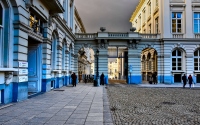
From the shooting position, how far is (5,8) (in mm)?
9250

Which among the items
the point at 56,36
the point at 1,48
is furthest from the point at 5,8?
the point at 56,36

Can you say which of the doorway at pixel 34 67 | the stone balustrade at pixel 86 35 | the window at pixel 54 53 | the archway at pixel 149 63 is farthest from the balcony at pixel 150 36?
the doorway at pixel 34 67

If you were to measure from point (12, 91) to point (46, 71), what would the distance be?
14.9 ft

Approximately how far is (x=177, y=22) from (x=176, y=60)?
5.24 m

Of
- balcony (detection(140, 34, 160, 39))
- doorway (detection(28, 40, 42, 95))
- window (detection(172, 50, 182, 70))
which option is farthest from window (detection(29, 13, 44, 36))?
window (detection(172, 50, 182, 70))

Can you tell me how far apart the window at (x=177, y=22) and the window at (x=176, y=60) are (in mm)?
3019

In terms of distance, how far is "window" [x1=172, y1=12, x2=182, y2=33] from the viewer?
92.7ft

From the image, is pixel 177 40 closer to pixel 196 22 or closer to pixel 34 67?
pixel 196 22

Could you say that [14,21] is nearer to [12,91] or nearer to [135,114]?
[12,91]

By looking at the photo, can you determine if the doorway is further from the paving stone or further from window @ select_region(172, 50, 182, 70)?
window @ select_region(172, 50, 182, 70)

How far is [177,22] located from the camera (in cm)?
2831

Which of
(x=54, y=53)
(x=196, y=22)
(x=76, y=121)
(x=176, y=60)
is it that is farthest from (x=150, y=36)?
(x=76, y=121)

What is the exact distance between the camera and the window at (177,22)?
28250mm

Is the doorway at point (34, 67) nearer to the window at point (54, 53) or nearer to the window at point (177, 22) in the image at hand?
the window at point (54, 53)
